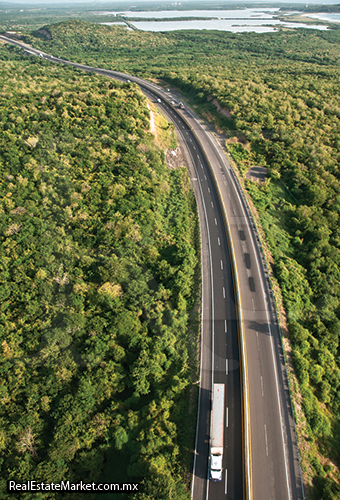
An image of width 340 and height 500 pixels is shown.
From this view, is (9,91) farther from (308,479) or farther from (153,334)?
(308,479)

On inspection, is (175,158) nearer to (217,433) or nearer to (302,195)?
(302,195)

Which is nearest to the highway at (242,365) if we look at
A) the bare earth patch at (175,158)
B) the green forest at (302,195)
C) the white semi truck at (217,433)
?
the white semi truck at (217,433)

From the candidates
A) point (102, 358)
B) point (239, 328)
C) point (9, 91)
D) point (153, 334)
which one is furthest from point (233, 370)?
point (9, 91)

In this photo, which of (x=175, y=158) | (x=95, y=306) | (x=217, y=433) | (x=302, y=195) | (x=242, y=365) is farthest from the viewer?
(x=175, y=158)

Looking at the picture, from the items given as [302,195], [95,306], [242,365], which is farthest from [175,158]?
[242,365]

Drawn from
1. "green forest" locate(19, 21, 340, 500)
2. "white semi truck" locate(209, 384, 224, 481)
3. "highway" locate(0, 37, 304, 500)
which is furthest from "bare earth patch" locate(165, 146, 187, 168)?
"white semi truck" locate(209, 384, 224, 481)
